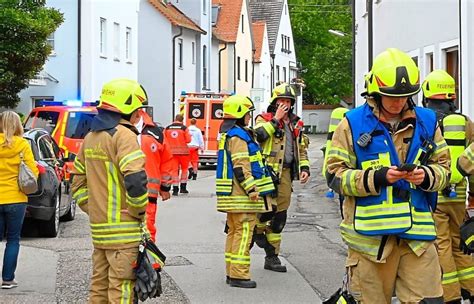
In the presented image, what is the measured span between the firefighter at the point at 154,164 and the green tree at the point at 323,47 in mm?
58330

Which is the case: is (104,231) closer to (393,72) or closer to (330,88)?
(393,72)

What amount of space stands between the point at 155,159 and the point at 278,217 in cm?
151

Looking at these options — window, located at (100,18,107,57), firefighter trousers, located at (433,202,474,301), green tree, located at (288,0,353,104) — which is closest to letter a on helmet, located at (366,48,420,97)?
firefighter trousers, located at (433,202,474,301)

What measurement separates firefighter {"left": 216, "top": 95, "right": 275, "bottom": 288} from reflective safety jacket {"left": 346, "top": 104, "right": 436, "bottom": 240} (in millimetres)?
3756

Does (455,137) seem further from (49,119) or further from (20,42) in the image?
(20,42)

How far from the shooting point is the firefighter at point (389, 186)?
4.93 metres

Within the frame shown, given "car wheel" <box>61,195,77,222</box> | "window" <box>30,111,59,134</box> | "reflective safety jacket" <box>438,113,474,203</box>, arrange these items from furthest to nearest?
"window" <box>30,111,59,134</box> → "car wheel" <box>61,195,77,222</box> → "reflective safety jacket" <box>438,113,474,203</box>

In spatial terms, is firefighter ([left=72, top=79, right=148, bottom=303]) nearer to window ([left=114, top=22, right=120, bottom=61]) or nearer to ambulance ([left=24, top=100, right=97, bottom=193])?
ambulance ([left=24, top=100, right=97, bottom=193])

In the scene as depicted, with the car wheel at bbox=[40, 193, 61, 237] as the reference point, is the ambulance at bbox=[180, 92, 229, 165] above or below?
above

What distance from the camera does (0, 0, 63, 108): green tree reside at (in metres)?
20.3

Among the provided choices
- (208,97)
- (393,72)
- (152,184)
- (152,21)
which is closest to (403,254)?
(393,72)

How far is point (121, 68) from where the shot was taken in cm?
3700

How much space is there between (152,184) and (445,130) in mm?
3695

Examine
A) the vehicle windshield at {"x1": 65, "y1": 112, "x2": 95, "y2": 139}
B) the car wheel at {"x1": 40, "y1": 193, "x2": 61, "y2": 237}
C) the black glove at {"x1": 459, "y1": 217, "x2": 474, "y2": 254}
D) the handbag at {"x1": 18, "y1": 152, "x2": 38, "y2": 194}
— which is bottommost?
the car wheel at {"x1": 40, "y1": 193, "x2": 61, "y2": 237}
